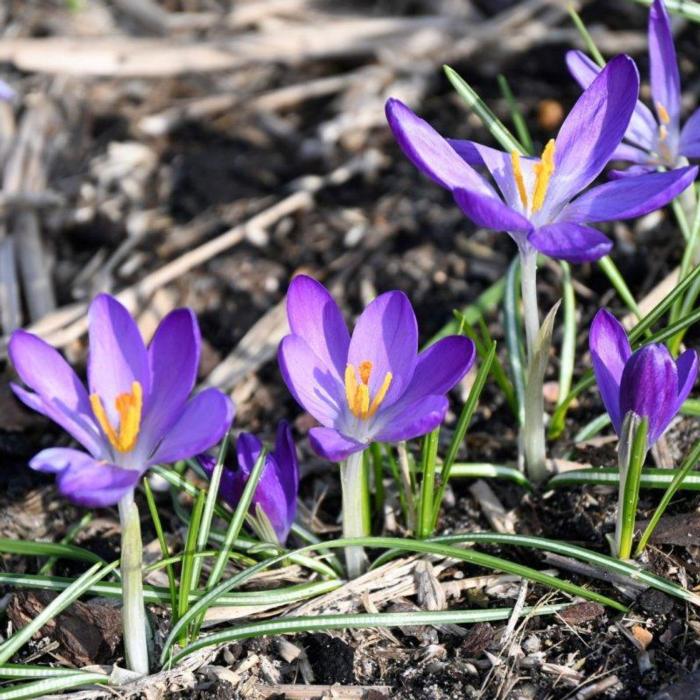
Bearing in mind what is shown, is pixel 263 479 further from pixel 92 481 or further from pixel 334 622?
pixel 92 481

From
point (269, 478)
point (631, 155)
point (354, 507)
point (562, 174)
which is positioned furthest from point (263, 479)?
point (631, 155)

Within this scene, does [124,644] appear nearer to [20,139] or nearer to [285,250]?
[285,250]

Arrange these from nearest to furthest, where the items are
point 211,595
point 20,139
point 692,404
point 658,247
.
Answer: point 211,595 → point 692,404 → point 658,247 → point 20,139

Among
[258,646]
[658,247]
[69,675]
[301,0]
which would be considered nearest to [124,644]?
[69,675]

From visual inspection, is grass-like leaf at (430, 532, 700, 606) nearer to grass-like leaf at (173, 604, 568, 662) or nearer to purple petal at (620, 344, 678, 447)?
grass-like leaf at (173, 604, 568, 662)

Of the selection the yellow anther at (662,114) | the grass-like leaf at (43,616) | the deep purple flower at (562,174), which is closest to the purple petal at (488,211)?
the deep purple flower at (562,174)

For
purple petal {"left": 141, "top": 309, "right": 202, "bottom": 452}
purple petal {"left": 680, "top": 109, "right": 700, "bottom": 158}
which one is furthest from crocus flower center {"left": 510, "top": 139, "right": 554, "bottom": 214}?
purple petal {"left": 141, "top": 309, "right": 202, "bottom": 452}

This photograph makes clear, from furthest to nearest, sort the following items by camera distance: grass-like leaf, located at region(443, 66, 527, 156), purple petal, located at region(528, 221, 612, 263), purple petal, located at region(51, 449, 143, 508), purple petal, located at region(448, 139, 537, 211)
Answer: grass-like leaf, located at region(443, 66, 527, 156), purple petal, located at region(448, 139, 537, 211), purple petal, located at region(528, 221, 612, 263), purple petal, located at region(51, 449, 143, 508)
